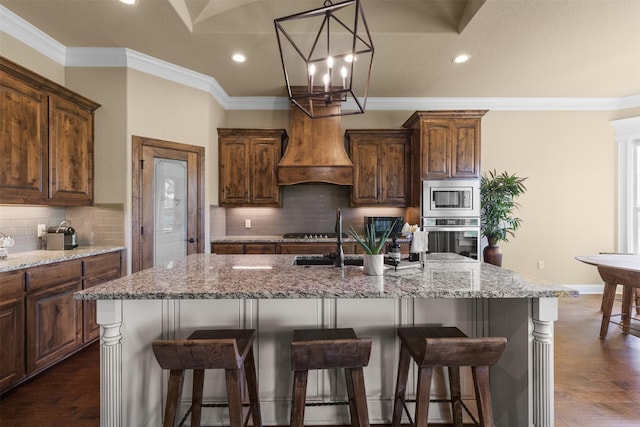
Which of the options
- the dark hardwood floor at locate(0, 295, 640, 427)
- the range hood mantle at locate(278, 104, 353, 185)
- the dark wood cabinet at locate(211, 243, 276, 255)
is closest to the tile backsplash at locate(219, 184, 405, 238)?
the range hood mantle at locate(278, 104, 353, 185)

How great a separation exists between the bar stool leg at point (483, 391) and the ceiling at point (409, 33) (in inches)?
107

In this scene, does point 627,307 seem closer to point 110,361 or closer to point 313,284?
point 313,284

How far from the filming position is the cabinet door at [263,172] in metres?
4.38

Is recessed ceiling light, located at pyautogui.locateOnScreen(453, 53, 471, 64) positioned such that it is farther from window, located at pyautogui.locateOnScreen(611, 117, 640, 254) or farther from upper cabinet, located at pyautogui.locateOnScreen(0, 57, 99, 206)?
upper cabinet, located at pyautogui.locateOnScreen(0, 57, 99, 206)

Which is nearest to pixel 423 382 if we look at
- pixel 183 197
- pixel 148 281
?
pixel 148 281

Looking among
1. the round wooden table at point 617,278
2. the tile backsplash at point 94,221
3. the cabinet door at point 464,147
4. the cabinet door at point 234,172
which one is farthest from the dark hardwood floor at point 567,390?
the cabinet door at point 234,172

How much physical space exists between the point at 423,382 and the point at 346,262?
1026 mm

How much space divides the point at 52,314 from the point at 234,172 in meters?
2.52

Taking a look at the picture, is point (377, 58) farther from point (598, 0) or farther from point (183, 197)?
point (183, 197)

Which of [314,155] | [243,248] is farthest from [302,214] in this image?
[243,248]

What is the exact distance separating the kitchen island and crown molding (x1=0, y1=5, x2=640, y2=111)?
2641mm

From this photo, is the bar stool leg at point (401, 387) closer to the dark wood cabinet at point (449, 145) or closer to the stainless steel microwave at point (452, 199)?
the stainless steel microwave at point (452, 199)

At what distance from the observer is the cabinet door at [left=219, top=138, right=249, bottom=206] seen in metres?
4.35

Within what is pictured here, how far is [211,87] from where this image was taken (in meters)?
4.02
